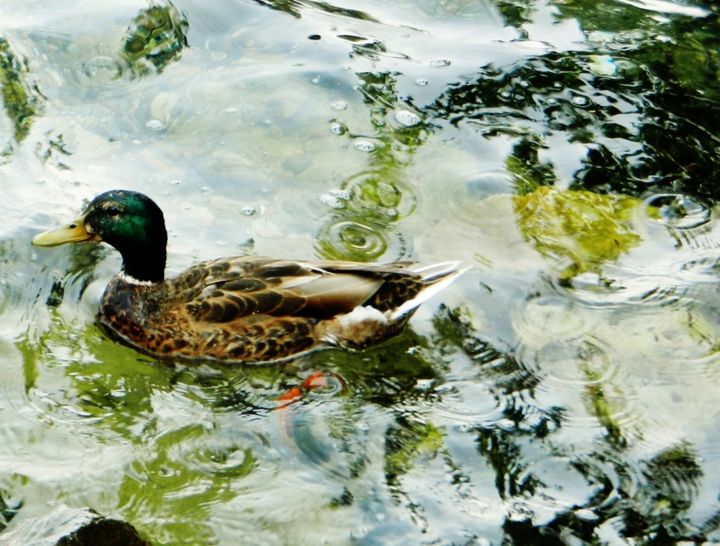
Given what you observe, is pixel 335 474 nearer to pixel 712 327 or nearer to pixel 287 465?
pixel 287 465

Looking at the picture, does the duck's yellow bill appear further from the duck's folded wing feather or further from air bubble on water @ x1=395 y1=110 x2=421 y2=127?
air bubble on water @ x1=395 y1=110 x2=421 y2=127

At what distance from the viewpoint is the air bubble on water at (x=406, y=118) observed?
8008 millimetres

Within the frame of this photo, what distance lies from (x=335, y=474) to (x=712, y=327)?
2462mm

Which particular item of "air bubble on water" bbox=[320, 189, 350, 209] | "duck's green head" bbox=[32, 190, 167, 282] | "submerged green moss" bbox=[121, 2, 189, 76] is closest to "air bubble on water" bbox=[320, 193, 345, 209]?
"air bubble on water" bbox=[320, 189, 350, 209]

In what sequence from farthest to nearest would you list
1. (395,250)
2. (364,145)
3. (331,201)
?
(364,145) < (331,201) < (395,250)

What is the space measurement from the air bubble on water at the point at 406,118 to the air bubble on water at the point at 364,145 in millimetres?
346

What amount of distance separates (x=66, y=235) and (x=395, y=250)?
1.98m

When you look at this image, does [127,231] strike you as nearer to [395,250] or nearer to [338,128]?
[395,250]

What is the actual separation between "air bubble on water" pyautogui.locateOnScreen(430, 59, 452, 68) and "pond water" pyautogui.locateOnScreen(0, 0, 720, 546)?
0.10 meters

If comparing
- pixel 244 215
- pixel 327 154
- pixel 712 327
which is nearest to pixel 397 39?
pixel 327 154

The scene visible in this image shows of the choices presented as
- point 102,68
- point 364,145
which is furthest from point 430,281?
point 102,68

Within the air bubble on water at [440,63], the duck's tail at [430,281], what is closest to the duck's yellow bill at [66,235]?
the duck's tail at [430,281]

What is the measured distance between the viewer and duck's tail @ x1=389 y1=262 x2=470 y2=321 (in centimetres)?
632

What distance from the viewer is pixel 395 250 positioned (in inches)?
274
